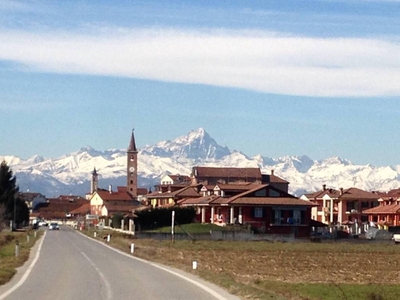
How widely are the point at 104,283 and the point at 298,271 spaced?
14544mm

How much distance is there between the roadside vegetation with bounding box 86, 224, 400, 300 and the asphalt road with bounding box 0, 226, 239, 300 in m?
0.97

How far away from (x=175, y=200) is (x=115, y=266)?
78.2 m

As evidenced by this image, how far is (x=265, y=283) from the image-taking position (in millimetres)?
30891

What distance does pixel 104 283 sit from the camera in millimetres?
28609

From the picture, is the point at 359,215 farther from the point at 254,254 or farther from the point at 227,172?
the point at 254,254

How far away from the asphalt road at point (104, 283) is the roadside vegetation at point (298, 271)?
38.3 inches

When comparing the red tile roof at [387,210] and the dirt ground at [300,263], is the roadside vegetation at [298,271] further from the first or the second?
the red tile roof at [387,210]

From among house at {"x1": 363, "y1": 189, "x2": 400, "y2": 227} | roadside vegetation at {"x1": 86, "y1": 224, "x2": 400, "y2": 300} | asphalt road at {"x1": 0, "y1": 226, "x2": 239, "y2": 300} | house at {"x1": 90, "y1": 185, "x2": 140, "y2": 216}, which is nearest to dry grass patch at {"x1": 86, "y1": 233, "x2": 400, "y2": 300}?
roadside vegetation at {"x1": 86, "y1": 224, "x2": 400, "y2": 300}

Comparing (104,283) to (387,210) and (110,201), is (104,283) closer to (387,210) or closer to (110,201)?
(387,210)

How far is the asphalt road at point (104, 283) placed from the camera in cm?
2436

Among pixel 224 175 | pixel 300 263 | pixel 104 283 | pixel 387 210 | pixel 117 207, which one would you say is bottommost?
pixel 104 283

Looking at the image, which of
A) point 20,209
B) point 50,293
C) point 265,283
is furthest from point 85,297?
point 20,209

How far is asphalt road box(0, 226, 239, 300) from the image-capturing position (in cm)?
2436

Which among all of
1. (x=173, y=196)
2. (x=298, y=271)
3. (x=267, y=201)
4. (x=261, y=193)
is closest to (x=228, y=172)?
(x=173, y=196)
